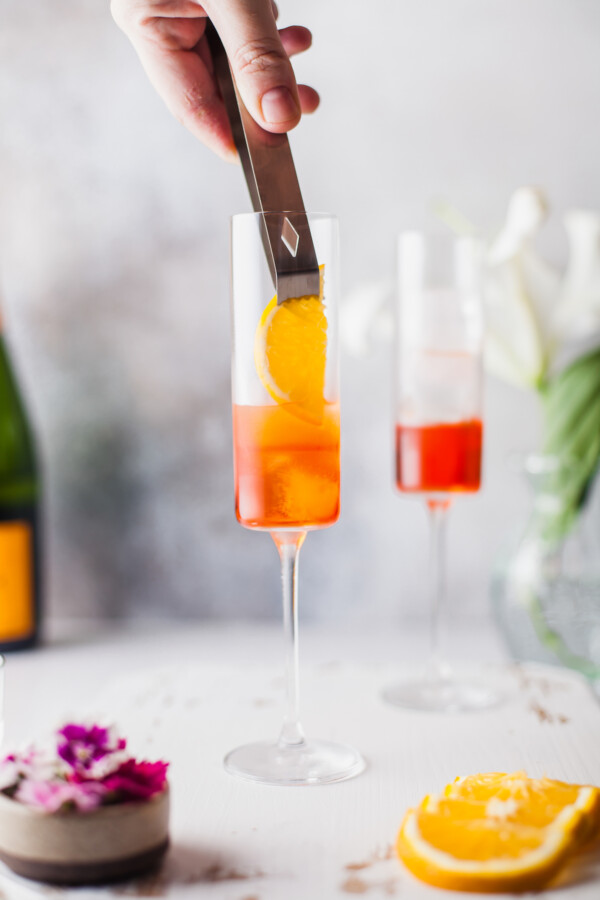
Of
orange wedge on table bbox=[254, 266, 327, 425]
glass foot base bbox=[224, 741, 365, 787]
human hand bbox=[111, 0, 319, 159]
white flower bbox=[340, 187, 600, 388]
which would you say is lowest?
glass foot base bbox=[224, 741, 365, 787]

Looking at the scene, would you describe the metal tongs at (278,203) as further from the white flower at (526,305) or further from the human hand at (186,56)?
the white flower at (526,305)

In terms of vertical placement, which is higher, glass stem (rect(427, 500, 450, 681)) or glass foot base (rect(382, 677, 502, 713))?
glass stem (rect(427, 500, 450, 681))

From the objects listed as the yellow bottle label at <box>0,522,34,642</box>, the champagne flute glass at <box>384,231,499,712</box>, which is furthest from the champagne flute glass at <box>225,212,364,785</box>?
the yellow bottle label at <box>0,522,34,642</box>

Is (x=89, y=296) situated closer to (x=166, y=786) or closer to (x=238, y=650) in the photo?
(x=238, y=650)

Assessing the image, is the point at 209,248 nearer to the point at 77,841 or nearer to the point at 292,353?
the point at 292,353

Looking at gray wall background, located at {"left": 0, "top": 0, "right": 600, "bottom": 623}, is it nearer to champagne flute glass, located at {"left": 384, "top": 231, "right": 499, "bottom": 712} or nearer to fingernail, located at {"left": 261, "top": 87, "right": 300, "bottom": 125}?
champagne flute glass, located at {"left": 384, "top": 231, "right": 499, "bottom": 712}

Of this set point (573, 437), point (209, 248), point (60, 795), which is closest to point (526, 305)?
point (573, 437)

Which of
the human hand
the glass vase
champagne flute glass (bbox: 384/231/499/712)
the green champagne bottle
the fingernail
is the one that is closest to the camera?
the fingernail
